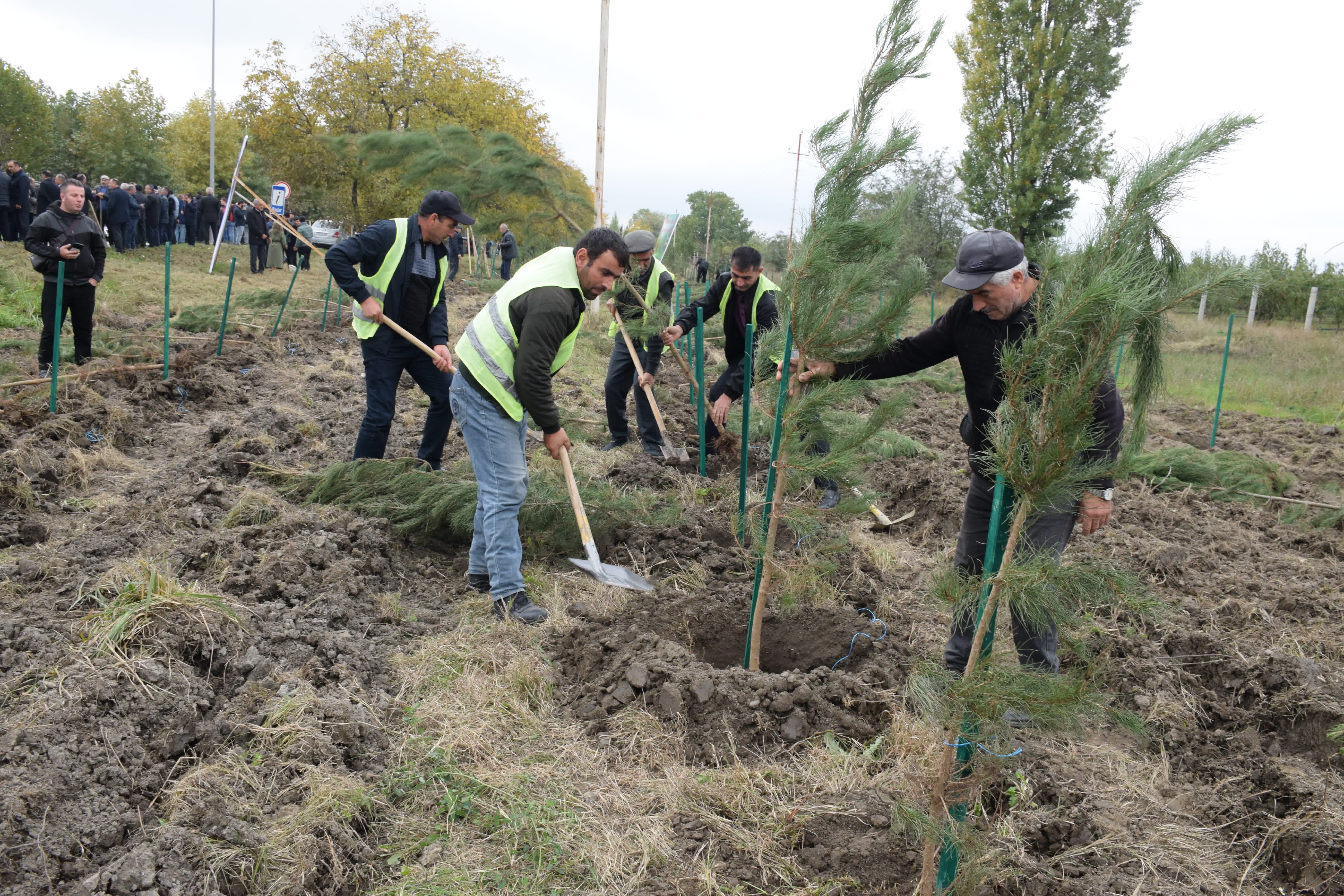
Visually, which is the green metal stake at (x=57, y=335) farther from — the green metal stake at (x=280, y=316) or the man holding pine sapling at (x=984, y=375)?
the man holding pine sapling at (x=984, y=375)

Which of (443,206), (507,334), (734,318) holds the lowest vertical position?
Result: (507,334)

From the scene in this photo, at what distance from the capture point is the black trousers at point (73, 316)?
22.6ft

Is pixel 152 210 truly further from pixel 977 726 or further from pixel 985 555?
pixel 977 726

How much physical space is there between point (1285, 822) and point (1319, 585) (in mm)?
2893

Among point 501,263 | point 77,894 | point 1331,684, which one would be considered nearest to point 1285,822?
point 1331,684

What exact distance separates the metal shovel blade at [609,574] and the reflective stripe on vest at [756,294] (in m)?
2.00

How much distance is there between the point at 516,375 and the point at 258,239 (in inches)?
678

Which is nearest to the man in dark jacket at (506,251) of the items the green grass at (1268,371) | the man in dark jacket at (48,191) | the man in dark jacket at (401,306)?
the man in dark jacket at (48,191)

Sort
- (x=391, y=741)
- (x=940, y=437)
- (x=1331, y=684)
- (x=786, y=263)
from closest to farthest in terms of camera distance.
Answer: (x=391, y=741)
(x=786, y=263)
(x=1331, y=684)
(x=940, y=437)

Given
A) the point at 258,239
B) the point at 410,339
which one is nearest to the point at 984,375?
the point at 410,339

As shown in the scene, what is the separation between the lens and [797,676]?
319cm

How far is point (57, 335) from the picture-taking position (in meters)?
6.23

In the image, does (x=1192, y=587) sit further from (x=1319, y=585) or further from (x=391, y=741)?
(x=391, y=741)

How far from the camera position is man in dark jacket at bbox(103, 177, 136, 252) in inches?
660
